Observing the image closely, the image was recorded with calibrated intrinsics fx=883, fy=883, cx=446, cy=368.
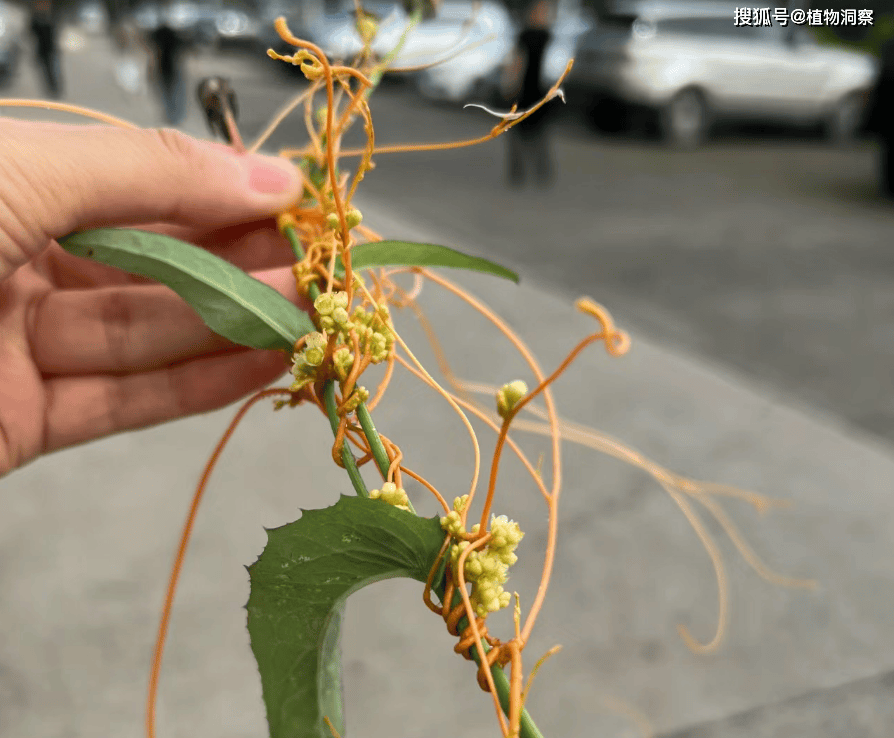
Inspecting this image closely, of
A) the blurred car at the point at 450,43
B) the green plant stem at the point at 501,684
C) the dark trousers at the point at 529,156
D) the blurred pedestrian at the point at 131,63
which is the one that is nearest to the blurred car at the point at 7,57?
the blurred pedestrian at the point at 131,63

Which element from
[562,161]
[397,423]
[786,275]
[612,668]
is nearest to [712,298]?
[786,275]

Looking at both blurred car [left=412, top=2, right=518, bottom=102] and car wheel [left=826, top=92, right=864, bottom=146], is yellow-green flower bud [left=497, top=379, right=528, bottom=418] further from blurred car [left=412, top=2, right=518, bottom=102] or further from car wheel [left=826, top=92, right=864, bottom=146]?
car wheel [left=826, top=92, right=864, bottom=146]

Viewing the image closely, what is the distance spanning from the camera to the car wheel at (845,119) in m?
7.96

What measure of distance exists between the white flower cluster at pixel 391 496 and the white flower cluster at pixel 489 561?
29mm

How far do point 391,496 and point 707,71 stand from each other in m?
7.56

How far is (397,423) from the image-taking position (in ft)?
7.70

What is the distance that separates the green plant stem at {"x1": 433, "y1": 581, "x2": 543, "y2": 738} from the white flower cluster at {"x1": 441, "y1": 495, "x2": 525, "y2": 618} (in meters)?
0.02

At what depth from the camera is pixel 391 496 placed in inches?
19.3

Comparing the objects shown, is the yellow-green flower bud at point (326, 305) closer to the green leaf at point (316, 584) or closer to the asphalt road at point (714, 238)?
the green leaf at point (316, 584)

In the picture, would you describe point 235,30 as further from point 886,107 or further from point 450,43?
point 886,107

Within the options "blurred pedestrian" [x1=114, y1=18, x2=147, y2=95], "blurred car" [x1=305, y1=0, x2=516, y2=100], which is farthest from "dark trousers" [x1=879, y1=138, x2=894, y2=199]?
"blurred pedestrian" [x1=114, y1=18, x2=147, y2=95]

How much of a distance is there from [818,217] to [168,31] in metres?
5.34

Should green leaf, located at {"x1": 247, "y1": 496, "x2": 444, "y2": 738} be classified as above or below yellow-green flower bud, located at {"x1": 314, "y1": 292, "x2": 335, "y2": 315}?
below

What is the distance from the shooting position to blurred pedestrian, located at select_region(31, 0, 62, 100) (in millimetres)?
9414
